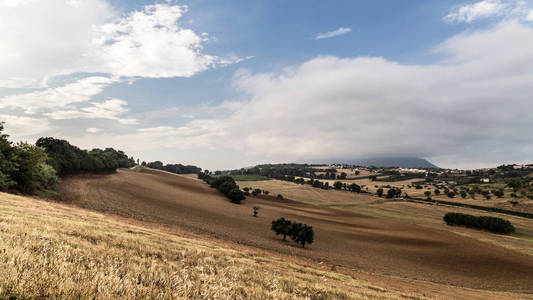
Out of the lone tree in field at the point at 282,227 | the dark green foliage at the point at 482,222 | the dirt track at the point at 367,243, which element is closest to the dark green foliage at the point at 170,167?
the dirt track at the point at 367,243

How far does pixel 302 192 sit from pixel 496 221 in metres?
84.1

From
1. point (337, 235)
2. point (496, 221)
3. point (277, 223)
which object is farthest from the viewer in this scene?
point (496, 221)

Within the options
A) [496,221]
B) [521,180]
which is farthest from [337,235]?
[521,180]

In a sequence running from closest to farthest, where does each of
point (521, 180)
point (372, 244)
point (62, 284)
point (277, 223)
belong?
1. point (62, 284)
2. point (277, 223)
3. point (372, 244)
4. point (521, 180)

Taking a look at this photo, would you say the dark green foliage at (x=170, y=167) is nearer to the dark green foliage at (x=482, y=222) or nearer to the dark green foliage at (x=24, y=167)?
the dark green foliage at (x=24, y=167)

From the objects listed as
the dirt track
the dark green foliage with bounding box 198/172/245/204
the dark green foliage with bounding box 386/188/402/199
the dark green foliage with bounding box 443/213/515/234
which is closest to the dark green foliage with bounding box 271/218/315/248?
the dirt track

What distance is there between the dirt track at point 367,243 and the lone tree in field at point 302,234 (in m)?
1.50

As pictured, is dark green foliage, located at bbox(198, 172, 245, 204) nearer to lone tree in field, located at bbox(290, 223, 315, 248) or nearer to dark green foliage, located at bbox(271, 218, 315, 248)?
dark green foliage, located at bbox(271, 218, 315, 248)

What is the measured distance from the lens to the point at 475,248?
52406 millimetres

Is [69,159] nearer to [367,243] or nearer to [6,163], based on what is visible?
[6,163]

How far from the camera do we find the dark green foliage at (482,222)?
73.1 metres

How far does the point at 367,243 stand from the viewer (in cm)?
5244

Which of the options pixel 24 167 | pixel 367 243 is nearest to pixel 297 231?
pixel 367 243

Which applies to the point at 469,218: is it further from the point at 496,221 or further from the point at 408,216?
the point at 408,216
